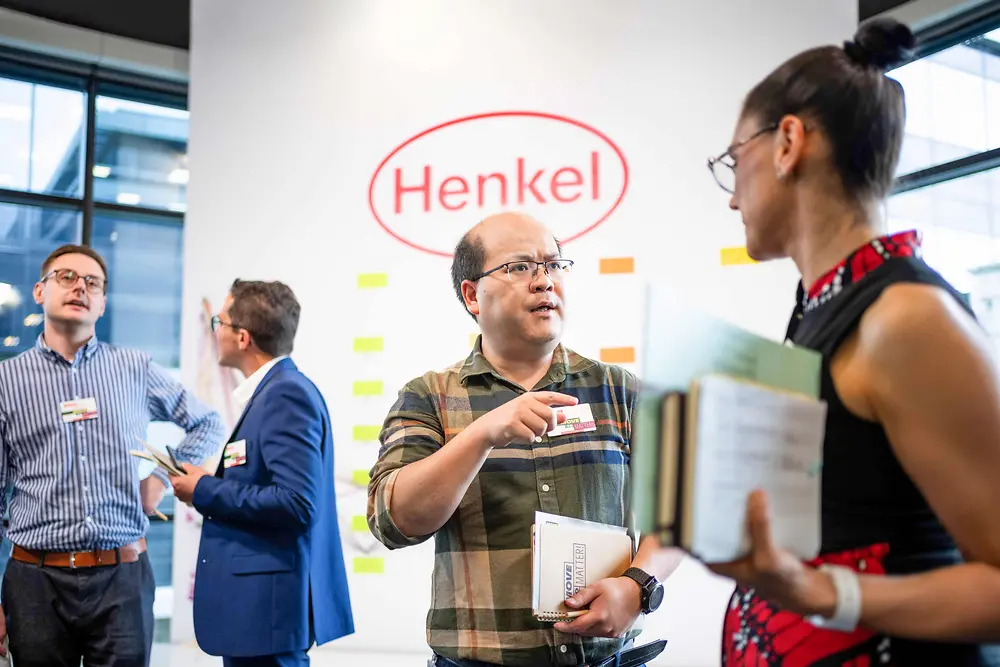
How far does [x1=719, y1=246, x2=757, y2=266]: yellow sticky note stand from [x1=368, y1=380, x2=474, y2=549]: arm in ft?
8.77

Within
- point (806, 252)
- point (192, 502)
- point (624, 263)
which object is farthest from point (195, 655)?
point (806, 252)

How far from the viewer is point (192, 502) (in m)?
2.64

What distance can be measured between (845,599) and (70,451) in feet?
9.64

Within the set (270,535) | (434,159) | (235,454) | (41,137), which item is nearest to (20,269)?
(41,137)

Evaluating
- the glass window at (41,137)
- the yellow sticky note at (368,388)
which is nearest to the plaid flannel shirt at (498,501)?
the yellow sticky note at (368,388)

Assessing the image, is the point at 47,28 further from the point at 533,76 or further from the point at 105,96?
the point at 533,76

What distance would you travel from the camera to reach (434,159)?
4.64 m

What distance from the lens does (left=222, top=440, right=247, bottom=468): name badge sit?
8.70 ft

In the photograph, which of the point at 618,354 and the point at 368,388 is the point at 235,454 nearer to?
the point at 368,388

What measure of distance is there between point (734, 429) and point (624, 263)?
3.57 meters

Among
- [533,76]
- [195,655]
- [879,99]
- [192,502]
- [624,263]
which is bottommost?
[195,655]

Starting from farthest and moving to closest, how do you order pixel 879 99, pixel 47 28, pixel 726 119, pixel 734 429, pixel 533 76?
pixel 47 28
pixel 533 76
pixel 726 119
pixel 879 99
pixel 734 429

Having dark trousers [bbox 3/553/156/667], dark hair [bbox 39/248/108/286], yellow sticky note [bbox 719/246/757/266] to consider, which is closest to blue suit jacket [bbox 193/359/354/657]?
dark trousers [bbox 3/553/156/667]

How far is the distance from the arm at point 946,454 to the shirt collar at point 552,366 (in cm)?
102
